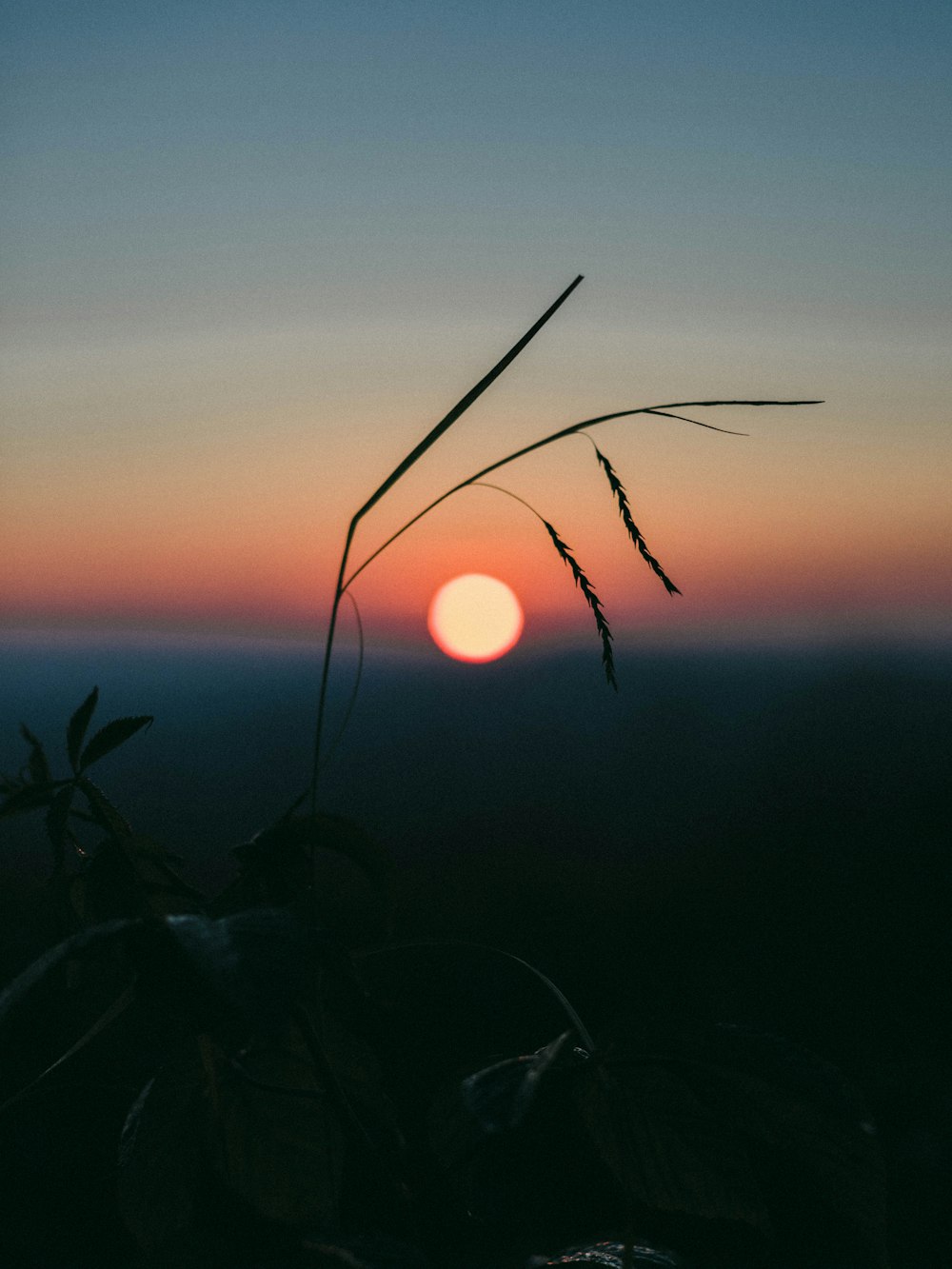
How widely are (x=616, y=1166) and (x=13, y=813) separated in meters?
0.20

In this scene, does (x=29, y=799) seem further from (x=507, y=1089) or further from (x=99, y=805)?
(x=507, y=1089)

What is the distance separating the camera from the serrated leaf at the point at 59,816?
0.29 m

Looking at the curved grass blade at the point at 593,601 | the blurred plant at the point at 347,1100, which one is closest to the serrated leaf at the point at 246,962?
the blurred plant at the point at 347,1100

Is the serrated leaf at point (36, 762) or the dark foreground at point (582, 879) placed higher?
the serrated leaf at point (36, 762)

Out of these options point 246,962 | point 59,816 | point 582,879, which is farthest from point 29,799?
point 582,879

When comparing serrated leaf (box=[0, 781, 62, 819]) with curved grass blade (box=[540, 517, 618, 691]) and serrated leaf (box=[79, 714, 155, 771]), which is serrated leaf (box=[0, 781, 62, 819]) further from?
curved grass blade (box=[540, 517, 618, 691])

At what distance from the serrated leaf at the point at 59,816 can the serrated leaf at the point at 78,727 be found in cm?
2

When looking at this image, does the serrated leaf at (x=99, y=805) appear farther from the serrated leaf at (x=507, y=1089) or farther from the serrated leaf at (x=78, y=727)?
the serrated leaf at (x=507, y=1089)

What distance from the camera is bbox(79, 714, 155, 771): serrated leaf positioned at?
1.04 feet

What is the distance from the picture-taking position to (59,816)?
0.95 ft

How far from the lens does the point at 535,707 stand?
179 centimetres

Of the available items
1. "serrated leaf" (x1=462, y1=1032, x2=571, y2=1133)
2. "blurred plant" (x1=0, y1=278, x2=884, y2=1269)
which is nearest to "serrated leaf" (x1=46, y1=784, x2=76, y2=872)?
"blurred plant" (x1=0, y1=278, x2=884, y2=1269)

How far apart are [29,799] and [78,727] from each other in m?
0.05

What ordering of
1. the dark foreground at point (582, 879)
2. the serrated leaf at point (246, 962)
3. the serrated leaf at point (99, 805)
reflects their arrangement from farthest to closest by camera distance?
the dark foreground at point (582, 879)
the serrated leaf at point (99, 805)
the serrated leaf at point (246, 962)
